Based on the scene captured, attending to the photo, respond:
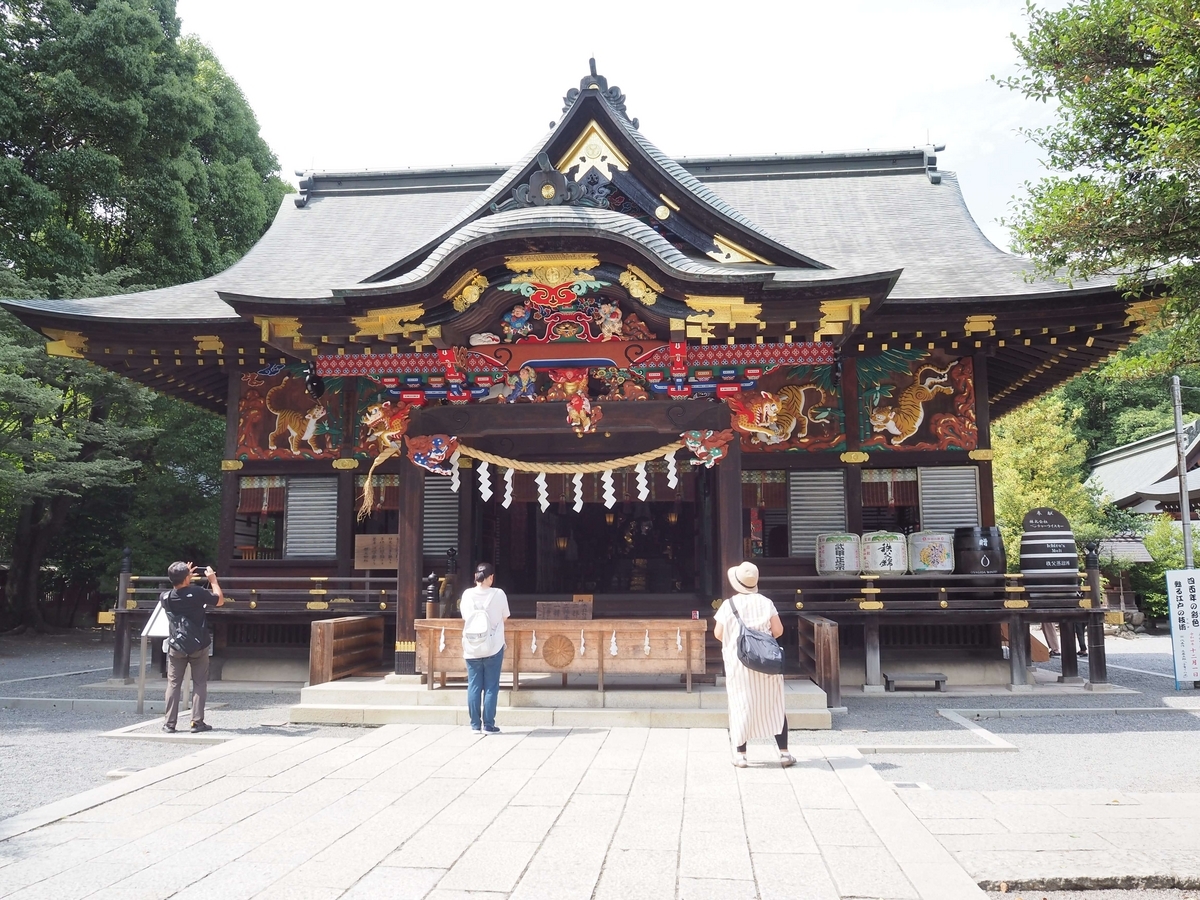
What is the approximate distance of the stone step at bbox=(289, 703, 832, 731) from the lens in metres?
8.60

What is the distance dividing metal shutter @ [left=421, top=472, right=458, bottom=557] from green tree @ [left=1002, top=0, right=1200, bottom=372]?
8.34 m

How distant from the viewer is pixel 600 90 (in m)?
12.0

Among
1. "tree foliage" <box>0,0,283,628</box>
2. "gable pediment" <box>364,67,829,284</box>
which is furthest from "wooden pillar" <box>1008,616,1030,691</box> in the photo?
"tree foliage" <box>0,0,283,628</box>

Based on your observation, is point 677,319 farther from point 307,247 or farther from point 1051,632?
point 1051,632

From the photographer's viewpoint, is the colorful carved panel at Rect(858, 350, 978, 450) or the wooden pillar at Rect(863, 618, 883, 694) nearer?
the wooden pillar at Rect(863, 618, 883, 694)

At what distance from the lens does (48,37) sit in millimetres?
22219

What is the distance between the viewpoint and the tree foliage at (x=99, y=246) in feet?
63.6

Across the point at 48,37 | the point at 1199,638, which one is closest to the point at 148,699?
the point at 1199,638

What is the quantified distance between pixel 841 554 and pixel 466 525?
17.6 ft

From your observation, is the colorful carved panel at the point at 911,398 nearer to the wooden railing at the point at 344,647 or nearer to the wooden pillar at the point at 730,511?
the wooden pillar at the point at 730,511

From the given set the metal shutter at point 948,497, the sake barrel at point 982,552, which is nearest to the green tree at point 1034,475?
the metal shutter at point 948,497

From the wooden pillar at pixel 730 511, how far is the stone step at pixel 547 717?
1605 millimetres

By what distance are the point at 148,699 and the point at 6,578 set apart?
15448mm

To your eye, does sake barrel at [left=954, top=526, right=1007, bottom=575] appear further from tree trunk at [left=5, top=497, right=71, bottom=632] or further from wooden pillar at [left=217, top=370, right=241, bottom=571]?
tree trunk at [left=5, top=497, right=71, bottom=632]
